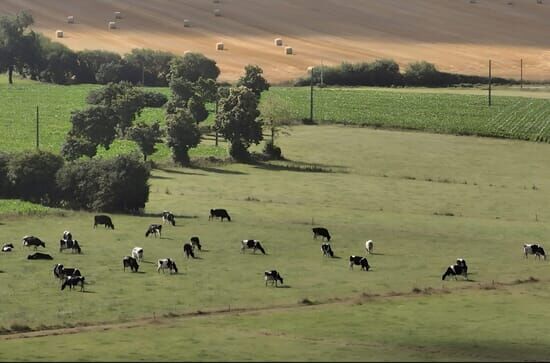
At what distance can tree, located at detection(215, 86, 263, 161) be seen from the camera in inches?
4648

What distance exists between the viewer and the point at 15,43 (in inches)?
6841

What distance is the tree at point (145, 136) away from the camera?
113m

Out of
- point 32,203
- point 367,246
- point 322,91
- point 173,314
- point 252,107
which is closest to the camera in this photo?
point 173,314

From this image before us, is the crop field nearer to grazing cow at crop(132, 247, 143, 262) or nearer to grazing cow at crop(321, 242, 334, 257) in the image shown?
grazing cow at crop(321, 242, 334, 257)

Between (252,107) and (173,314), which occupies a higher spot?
(252,107)

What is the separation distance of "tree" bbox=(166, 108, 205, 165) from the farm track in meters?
46.5

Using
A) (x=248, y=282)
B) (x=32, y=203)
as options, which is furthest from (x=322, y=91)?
(x=248, y=282)

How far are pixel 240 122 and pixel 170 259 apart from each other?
4766 centimetres

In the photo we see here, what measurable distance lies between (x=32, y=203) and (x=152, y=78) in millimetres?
86748

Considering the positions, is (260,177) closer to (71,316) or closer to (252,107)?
(252,107)

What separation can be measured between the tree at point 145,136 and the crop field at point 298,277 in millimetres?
4103

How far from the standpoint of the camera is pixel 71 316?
61.2 metres

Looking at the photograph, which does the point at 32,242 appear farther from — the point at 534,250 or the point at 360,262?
the point at 534,250

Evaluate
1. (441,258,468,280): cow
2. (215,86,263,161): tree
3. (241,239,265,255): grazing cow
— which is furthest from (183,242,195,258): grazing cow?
(215,86,263,161): tree
